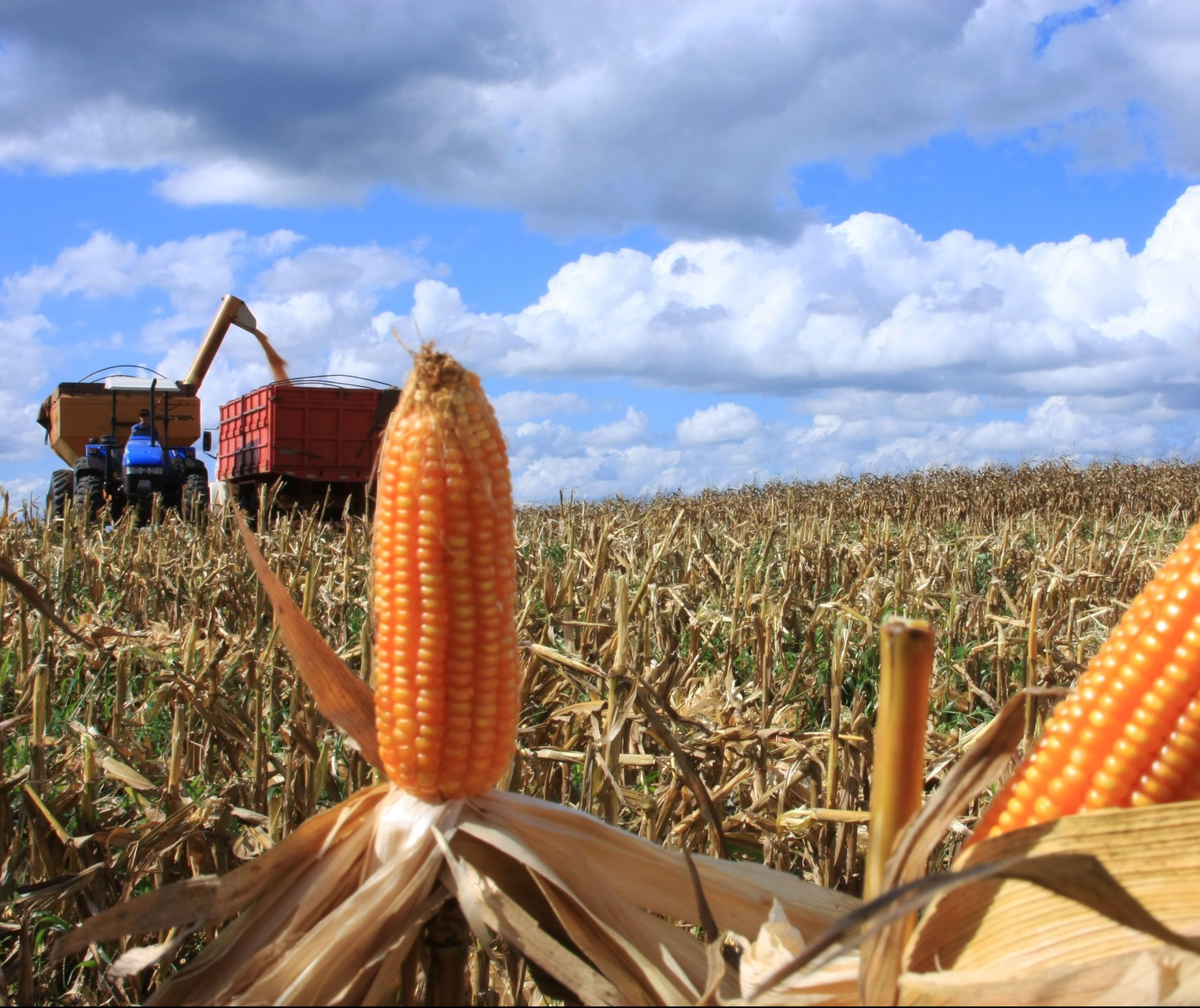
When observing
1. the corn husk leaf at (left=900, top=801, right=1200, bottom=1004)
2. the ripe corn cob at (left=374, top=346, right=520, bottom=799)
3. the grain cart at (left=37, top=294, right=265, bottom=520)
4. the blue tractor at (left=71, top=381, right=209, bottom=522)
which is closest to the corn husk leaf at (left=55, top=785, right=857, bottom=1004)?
the ripe corn cob at (left=374, top=346, right=520, bottom=799)

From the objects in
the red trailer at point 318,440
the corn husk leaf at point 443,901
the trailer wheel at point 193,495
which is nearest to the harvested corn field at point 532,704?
the corn husk leaf at point 443,901

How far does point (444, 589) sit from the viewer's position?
Result: 175cm

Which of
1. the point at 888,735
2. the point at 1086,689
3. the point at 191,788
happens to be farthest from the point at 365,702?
the point at 191,788

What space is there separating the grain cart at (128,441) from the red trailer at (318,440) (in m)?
1.24

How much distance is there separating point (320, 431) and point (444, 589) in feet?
64.7

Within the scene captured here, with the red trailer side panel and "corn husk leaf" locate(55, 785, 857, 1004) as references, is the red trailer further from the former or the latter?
"corn husk leaf" locate(55, 785, 857, 1004)

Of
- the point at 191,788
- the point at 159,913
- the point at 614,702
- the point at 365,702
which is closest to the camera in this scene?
the point at 159,913

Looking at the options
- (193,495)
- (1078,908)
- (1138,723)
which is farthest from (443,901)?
(193,495)

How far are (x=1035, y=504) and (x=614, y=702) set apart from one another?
90.6 ft

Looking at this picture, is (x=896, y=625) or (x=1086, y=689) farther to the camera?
(x=1086, y=689)

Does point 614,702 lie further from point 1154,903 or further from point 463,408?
point 1154,903

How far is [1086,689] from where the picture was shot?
4.66 feet

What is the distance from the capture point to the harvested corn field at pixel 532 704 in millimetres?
3184

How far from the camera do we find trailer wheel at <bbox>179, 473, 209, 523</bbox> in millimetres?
15930
